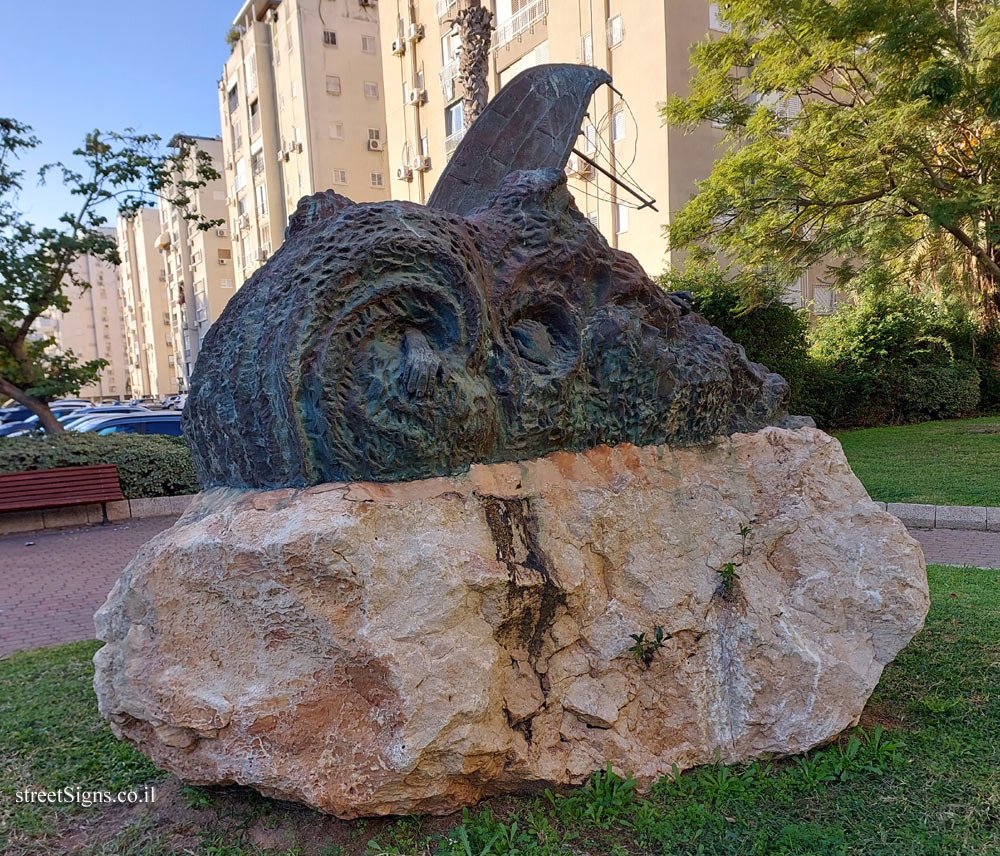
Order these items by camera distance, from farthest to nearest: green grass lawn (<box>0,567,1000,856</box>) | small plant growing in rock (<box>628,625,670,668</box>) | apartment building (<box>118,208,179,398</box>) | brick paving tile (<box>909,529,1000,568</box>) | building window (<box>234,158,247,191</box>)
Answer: apartment building (<box>118,208,179,398</box>), building window (<box>234,158,247,191</box>), brick paving tile (<box>909,529,1000,568</box>), small plant growing in rock (<box>628,625,670,668</box>), green grass lawn (<box>0,567,1000,856</box>)

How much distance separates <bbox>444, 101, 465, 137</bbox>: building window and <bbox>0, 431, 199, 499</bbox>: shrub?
14.3 m

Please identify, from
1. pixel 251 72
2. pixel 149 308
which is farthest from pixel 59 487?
pixel 149 308

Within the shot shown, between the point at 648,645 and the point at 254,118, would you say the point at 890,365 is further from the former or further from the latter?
the point at 254,118

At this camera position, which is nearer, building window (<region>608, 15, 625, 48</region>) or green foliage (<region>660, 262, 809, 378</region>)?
green foliage (<region>660, 262, 809, 378</region>)

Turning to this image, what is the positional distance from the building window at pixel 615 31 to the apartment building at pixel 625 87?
0.02 m

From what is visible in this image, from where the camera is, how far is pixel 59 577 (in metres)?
6.90

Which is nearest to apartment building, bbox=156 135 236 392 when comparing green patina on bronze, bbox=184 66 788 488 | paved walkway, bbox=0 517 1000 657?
paved walkway, bbox=0 517 1000 657

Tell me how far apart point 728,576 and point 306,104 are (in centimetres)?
3045

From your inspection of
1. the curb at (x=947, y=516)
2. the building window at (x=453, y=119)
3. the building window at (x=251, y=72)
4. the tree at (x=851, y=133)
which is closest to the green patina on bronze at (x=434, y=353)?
the curb at (x=947, y=516)

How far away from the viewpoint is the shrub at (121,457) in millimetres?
9445

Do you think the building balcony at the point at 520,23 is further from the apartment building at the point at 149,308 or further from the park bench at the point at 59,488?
the apartment building at the point at 149,308

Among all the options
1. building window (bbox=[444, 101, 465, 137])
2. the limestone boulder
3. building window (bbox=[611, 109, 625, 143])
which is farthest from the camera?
building window (bbox=[444, 101, 465, 137])

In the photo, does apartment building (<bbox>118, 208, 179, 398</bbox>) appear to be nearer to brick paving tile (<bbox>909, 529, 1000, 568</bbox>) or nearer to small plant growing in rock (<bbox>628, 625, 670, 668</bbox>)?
brick paving tile (<bbox>909, 529, 1000, 568</bbox>)

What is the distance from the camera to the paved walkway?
5367 millimetres
